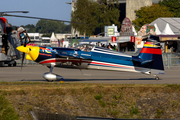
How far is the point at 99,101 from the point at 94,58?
4.75 m

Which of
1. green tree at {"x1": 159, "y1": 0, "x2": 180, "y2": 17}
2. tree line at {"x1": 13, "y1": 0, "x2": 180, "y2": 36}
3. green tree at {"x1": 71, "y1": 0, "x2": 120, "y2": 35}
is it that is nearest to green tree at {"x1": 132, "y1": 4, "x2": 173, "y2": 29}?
tree line at {"x1": 13, "y1": 0, "x2": 180, "y2": 36}

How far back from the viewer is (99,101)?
32.9 ft

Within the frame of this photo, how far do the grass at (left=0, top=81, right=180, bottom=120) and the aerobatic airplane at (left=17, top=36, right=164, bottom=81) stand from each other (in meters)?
3.63

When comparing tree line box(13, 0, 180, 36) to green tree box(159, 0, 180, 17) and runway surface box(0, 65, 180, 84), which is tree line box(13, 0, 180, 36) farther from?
runway surface box(0, 65, 180, 84)

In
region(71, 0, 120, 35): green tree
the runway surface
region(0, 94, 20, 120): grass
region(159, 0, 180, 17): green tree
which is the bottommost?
the runway surface

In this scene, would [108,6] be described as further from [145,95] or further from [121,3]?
[145,95]

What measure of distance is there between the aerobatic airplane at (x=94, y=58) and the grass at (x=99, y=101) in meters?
3.63

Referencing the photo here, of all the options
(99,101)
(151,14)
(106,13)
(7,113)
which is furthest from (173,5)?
(7,113)

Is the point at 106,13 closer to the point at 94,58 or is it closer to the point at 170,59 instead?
the point at 170,59

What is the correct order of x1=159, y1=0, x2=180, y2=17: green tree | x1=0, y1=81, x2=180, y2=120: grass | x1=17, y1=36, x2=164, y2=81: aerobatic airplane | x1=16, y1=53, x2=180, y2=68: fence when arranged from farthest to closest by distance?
1. x1=159, y1=0, x2=180, y2=17: green tree
2. x1=16, y1=53, x2=180, y2=68: fence
3. x1=17, y1=36, x2=164, y2=81: aerobatic airplane
4. x1=0, y1=81, x2=180, y2=120: grass

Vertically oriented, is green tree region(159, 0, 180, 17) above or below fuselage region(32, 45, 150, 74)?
above

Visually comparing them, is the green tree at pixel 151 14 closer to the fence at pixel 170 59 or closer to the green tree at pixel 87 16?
the green tree at pixel 87 16

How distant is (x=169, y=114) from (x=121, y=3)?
373 ft

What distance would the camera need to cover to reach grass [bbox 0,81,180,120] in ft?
31.1
